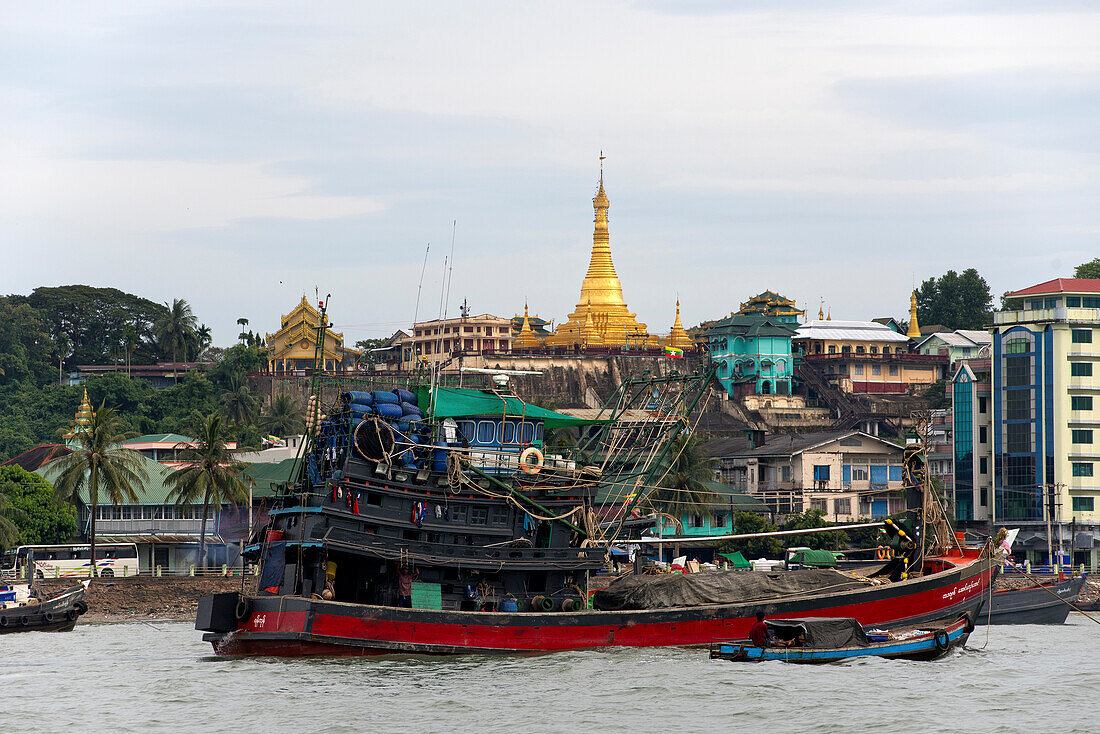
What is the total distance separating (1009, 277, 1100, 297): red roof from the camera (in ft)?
261

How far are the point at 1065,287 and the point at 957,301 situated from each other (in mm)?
64982

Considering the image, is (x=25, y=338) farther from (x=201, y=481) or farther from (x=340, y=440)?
(x=340, y=440)

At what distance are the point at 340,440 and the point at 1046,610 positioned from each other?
2949cm

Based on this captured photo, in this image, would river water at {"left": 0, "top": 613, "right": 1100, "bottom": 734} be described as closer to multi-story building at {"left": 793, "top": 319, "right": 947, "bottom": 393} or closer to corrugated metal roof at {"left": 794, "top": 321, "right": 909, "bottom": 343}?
multi-story building at {"left": 793, "top": 319, "right": 947, "bottom": 393}

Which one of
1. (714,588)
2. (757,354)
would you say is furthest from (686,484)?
(757,354)

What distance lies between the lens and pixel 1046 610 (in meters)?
53.8

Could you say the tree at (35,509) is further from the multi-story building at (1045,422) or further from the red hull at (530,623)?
the multi-story building at (1045,422)

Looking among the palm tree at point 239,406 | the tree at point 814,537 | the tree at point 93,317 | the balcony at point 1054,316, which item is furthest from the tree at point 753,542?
the tree at point 93,317

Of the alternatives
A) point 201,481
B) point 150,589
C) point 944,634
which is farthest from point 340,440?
point 201,481

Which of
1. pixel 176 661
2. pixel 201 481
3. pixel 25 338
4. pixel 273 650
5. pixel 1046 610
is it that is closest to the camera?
pixel 273 650

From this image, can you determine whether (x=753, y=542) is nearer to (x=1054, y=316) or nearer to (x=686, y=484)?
(x=686, y=484)

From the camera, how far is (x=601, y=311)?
136m

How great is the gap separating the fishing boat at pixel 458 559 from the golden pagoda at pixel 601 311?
91.8 meters

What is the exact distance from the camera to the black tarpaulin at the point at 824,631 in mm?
34438
